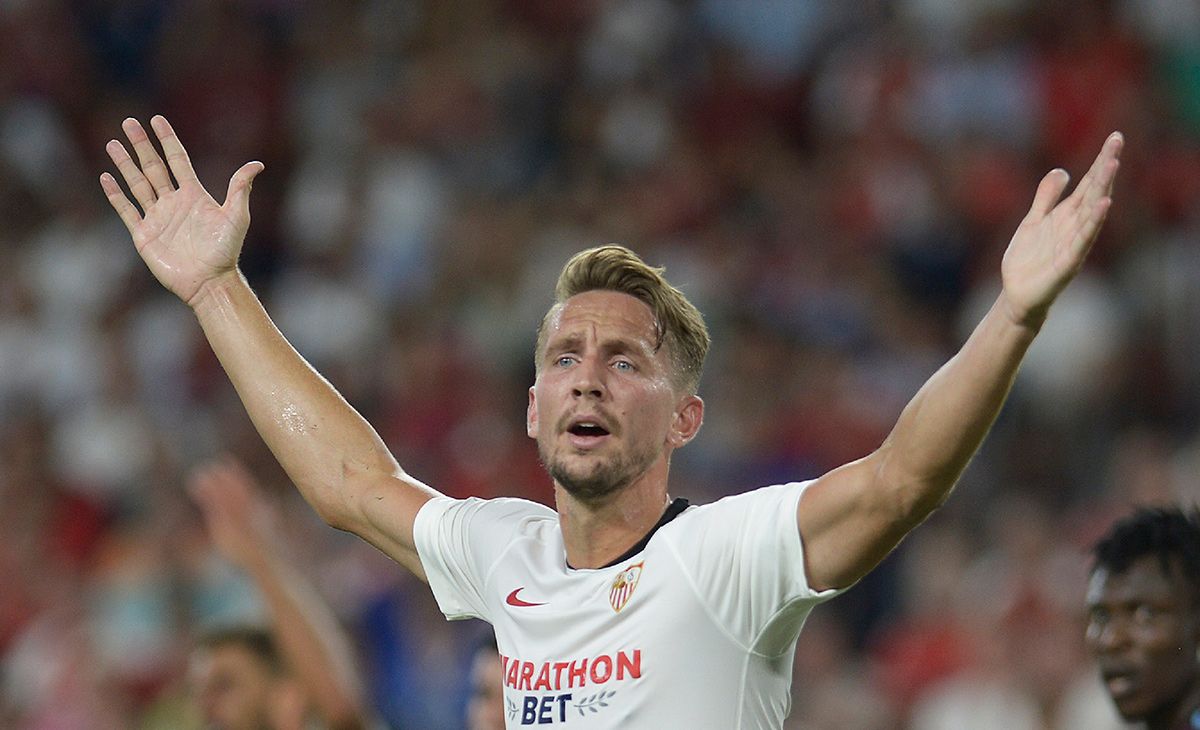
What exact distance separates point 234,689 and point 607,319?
239cm

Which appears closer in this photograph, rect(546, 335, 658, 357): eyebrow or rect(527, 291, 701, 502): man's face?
rect(527, 291, 701, 502): man's face

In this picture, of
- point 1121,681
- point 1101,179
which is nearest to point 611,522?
point 1101,179

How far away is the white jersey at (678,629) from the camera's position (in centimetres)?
369

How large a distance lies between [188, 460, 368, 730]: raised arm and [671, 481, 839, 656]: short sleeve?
6.50ft

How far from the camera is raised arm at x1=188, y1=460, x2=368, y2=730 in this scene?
18.0ft

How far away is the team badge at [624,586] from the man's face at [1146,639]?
5.56 feet

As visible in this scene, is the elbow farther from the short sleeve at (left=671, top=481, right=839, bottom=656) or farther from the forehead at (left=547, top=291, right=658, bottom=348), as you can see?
the forehead at (left=547, top=291, right=658, bottom=348)

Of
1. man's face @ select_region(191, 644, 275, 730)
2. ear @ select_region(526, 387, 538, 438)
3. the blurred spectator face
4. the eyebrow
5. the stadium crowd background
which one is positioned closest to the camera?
the eyebrow

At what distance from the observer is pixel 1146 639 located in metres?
4.94

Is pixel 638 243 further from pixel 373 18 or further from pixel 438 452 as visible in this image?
pixel 373 18

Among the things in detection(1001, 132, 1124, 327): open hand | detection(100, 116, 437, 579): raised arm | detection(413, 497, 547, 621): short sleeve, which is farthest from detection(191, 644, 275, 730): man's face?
detection(1001, 132, 1124, 327): open hand

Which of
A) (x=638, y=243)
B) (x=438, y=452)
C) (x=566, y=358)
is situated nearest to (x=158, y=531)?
(x=438, y=452)

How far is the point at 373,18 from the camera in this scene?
1264cm

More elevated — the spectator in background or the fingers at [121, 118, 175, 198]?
the fingers at [121, 118, 175, 198]
